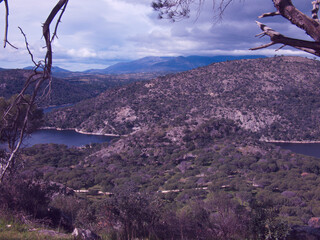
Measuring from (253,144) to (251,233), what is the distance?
24527mm

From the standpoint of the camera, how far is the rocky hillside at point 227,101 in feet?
141

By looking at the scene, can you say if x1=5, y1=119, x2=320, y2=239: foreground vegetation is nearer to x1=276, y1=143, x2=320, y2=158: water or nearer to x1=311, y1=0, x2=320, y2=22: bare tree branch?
x1=311, y1=0, x2=320, y2=22: bare tree branch

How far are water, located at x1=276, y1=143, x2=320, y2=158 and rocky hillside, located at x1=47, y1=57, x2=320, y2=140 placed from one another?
135 centimetres

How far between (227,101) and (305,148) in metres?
14.5

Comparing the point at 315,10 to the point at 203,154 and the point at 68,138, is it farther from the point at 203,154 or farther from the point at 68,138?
the point at 68,138

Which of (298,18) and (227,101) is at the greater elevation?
(298,18)

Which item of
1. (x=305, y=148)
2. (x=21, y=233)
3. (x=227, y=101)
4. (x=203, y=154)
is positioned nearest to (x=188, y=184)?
(x=203, y=154)

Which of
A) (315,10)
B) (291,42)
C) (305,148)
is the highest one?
(315,10)

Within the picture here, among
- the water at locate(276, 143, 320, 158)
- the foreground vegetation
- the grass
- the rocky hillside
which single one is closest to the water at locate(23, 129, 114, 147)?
the rocky hillside

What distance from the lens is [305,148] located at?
3838cm

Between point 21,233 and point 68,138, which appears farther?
point 68,138

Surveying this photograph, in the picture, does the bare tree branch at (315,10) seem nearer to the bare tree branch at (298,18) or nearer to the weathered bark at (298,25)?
Result: the weathered bark at (298,25)

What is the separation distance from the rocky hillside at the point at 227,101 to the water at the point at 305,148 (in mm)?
1355

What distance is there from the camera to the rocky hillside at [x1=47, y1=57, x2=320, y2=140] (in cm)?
4297
